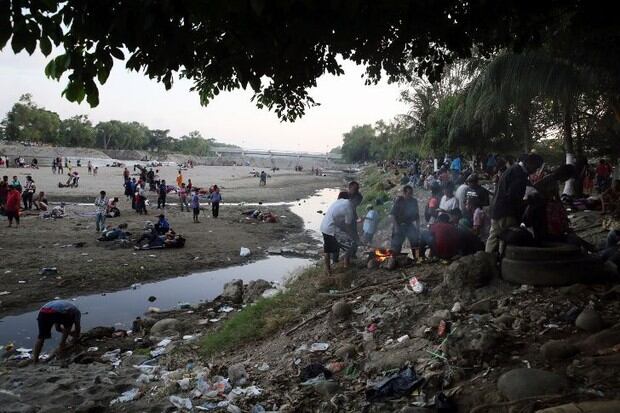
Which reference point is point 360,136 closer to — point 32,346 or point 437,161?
point 437,161

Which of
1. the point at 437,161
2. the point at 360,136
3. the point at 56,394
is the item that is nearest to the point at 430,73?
the point at 56,394

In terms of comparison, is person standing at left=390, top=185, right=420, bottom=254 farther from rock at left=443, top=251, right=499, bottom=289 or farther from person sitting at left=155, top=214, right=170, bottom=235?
person sitting at left=155, top=214, right=170, bottom=235

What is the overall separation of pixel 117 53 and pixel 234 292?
7.79 m

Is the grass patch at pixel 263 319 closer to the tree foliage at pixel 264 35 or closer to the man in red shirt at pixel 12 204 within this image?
the tree foliage at pixel 264 35

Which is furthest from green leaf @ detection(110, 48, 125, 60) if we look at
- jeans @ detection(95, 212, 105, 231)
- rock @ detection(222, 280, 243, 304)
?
jeans @ detection(95, 212, 105, 231)

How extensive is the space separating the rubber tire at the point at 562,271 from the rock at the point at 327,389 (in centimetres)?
253

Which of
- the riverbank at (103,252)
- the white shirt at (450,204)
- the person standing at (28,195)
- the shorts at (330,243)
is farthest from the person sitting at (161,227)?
the white shirt at (450,204)

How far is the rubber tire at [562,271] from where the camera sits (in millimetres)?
5352

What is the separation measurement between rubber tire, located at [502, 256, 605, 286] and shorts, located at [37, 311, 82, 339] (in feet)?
21.6

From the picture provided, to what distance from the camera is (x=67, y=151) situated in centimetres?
6894

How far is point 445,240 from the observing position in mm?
7238

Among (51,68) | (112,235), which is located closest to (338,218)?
(51,68)

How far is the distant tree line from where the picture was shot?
69625 mm

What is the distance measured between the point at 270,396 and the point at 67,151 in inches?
2891
